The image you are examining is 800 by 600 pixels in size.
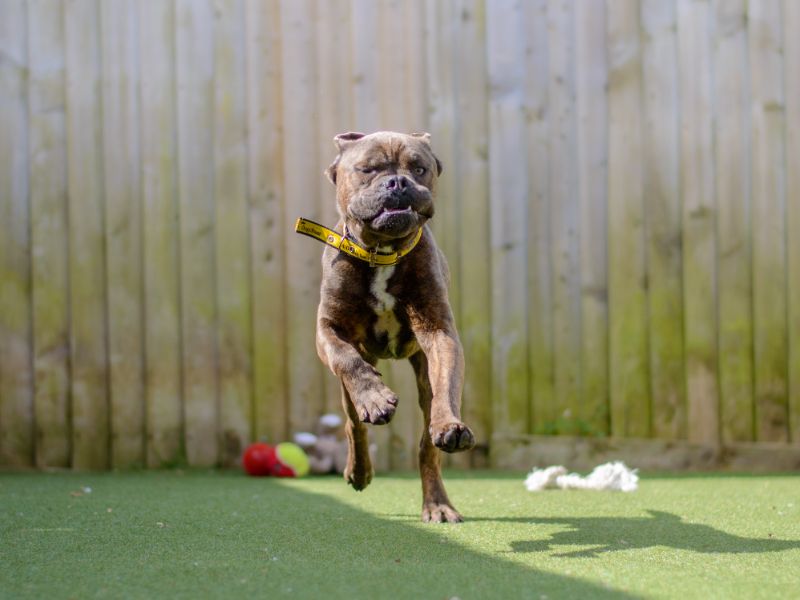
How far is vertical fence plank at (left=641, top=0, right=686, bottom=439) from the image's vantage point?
21.2ft

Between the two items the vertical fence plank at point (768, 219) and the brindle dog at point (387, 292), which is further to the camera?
the vertical fence plank at point (768, 219)

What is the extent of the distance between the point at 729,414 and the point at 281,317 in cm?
271

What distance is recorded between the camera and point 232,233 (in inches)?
255

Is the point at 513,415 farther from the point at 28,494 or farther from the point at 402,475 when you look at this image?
the point at 28,494

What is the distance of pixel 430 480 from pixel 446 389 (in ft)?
2.06

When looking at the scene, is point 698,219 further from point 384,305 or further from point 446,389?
point 446,389

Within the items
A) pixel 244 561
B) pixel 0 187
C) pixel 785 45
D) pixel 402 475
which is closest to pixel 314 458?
pixel 402 475

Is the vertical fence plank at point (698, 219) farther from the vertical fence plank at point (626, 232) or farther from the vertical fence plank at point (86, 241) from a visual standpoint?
the vertical fence plank at point (86, 241)

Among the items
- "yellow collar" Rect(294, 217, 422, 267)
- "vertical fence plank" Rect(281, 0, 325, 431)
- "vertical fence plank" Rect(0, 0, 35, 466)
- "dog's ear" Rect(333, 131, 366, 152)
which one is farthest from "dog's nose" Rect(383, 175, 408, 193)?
"vertical fence plank" Rect(0, 0, 35, 466)

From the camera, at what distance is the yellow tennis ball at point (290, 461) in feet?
19.9

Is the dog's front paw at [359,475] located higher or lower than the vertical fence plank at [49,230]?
lower

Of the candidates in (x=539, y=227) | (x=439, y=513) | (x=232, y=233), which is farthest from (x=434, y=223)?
(x=439, y=513)

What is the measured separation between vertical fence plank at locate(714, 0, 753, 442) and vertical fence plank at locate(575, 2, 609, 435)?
68 centimetres

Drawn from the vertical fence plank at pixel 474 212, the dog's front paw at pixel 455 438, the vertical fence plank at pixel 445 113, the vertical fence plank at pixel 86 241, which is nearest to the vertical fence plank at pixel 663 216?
the vertical fence plank at pixel 474 212
